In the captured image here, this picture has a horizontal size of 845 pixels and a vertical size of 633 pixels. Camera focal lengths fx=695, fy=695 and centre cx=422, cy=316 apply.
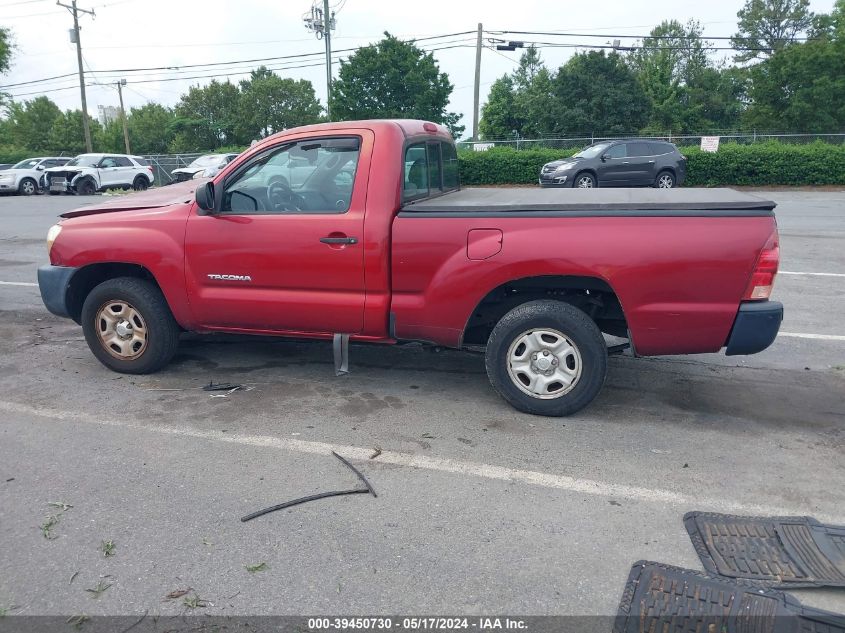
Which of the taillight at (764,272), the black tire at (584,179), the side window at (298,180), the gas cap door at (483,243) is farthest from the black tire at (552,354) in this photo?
the black tire at (584,179)

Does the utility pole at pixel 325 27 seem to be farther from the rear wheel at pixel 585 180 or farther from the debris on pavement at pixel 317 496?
the debris on pavement at pixel 317 496

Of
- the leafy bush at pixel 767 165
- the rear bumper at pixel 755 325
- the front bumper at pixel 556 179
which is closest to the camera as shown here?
the rear bumper at pixel 755 325

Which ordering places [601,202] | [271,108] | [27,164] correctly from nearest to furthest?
[601,202] < [27,164] < [271,108]

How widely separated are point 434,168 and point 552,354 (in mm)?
1942

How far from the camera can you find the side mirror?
4.80 meters

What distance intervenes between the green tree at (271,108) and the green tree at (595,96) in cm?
3086

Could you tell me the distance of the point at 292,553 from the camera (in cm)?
313

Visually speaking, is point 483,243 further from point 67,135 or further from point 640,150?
point 67,135

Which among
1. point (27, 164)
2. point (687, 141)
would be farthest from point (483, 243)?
point (687, 141)

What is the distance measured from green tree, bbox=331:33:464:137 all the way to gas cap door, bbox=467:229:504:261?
1386 inches

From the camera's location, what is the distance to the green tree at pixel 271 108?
66.7 m

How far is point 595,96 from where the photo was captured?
42.2 m

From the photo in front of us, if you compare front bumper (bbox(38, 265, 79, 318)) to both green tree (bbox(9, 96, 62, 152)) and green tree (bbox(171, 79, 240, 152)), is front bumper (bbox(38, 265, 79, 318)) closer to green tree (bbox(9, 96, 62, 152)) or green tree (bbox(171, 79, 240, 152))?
green tree (bbox(171, 79, 240, 152))

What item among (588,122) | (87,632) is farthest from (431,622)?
(588,122)
